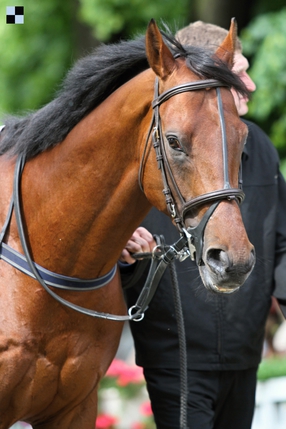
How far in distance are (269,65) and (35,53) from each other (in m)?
3.32

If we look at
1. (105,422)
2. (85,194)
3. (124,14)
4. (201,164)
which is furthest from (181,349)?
(124,14)

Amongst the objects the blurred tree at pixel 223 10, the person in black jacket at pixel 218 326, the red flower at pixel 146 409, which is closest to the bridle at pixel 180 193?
the person in black jacket at pixel 218 326

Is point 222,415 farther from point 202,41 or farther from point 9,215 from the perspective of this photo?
point 202,41

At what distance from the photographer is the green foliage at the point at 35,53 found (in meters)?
8.80

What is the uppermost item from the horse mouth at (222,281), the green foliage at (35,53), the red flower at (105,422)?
the horse mouth at (222,281)

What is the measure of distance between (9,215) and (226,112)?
100 centimetres

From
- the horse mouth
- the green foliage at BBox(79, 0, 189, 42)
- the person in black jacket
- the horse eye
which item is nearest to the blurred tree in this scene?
the green foliage at BBox(79, 0, 189, 42)

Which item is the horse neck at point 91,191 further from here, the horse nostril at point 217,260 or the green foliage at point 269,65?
the green foliage at point 269,65

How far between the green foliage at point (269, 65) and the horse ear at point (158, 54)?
165 inches

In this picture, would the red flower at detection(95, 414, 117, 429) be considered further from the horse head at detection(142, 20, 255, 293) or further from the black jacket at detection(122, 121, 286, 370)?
the horse head at detection(142, 20, 255, 293)

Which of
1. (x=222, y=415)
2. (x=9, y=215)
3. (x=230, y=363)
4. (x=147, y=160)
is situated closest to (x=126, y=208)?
(x=147, y=160)

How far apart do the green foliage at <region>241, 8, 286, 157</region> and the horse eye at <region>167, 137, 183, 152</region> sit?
14.3 ft

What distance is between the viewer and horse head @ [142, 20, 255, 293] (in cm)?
267

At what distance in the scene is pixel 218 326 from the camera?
382 centimetres
